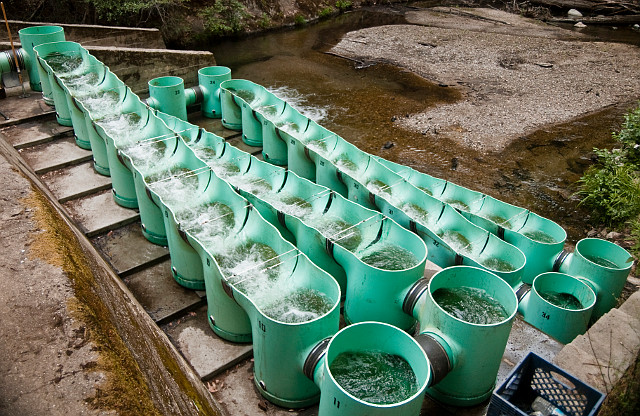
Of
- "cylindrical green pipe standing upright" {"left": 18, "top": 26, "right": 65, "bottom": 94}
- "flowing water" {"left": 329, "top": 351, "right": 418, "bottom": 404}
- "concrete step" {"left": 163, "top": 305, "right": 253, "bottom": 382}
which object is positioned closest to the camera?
"flowing water" {"left": 329, "top": 351, "right": 418, "bottom": 404}

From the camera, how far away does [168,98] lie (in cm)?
945

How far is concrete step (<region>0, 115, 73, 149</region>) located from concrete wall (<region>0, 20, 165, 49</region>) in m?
3.15

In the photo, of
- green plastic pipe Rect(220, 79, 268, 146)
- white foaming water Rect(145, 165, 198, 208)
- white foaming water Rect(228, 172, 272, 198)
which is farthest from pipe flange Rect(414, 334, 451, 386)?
green plastic pipe Rect(220, 79, 268, 146)

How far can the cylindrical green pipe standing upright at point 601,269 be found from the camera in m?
5.75

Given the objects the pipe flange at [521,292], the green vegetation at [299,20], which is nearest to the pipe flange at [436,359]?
the pipe flange at [521,292]

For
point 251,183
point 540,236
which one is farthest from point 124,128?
point 540,236

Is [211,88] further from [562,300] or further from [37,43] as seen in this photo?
[562,300]

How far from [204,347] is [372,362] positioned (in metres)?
2.08

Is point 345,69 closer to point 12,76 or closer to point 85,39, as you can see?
point 85,39

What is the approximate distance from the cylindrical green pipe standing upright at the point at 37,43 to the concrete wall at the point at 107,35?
1.56m

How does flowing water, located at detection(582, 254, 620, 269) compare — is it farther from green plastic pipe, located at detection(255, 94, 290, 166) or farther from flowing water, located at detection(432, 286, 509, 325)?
green plastic pipe, located at detection(255, 94, 290, 166)

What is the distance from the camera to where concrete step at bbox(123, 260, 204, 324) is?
585cm

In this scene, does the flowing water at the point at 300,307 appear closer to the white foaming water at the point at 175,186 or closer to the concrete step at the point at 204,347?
the concrete step at the point at 204,347

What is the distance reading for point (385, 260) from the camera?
548 centimetres
